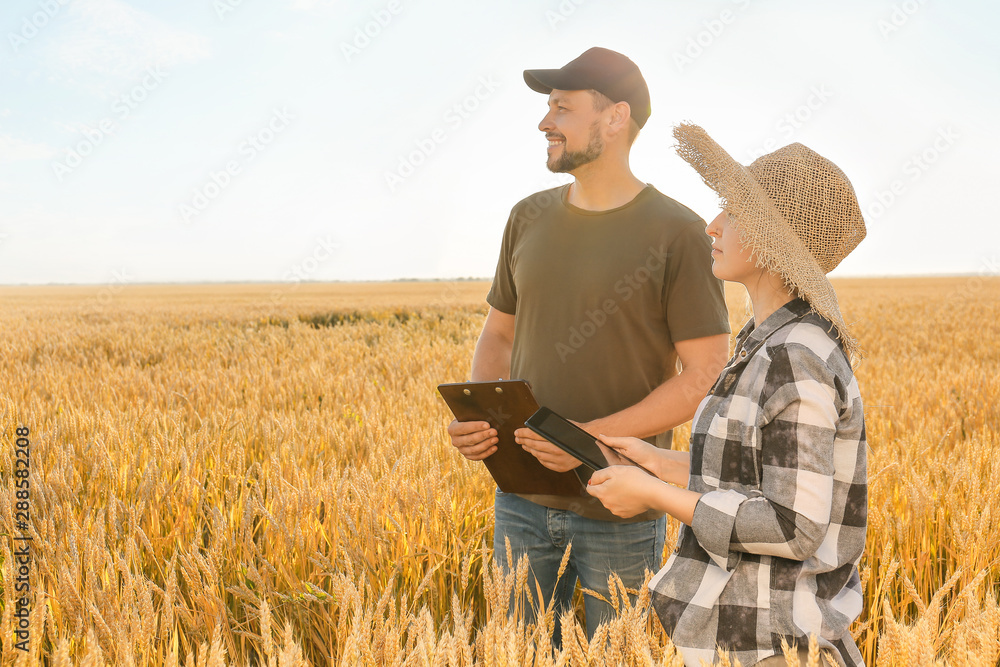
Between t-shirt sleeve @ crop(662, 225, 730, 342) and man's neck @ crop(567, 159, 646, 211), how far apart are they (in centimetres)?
28

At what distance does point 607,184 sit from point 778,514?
4.46 ft

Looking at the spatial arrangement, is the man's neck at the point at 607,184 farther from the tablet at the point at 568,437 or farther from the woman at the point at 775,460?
the tablet at the point at 568,437

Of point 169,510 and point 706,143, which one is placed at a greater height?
point 706,143

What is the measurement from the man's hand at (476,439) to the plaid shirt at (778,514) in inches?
33.2

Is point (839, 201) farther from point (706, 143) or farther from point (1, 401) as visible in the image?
point (1, 401)

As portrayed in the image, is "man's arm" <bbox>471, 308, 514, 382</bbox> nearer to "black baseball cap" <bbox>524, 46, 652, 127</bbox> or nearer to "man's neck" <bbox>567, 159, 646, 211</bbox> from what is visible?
"man's neck" <bbox>567, 159, 646, 211</bbox>

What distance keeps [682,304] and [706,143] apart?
67 cm

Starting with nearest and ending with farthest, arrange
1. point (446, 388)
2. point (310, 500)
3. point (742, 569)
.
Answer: point (742, 569) < point (446, 388) < point (310, 500)

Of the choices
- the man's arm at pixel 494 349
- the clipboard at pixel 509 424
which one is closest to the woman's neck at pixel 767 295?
the clipboard at pixel 509 424

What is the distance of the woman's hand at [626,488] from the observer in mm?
1349

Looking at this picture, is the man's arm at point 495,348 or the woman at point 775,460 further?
the man's arm at point 495,348

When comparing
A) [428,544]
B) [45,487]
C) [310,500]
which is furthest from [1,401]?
[428,544]

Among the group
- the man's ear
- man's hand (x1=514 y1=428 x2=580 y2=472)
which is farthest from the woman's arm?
the man's ear

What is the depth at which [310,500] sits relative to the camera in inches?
93.7
